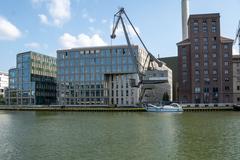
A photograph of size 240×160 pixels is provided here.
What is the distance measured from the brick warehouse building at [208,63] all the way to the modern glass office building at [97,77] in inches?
1204

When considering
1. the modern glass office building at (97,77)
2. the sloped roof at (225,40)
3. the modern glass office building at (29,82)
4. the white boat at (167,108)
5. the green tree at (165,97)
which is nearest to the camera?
the white boat at (167,108)

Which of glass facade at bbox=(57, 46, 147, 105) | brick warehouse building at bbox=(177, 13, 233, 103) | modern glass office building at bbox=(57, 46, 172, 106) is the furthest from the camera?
glass facade at bbox=(57, 46, 147, 105)

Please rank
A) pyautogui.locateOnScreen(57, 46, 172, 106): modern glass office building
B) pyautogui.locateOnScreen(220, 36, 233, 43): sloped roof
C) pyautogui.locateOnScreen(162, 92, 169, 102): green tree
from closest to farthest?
pyautogui.locateOnScreen(220, 36, 233, 43): sloped roof, pyautogui.locateOnScreen(57, 46, 172, 106): modern glass office building, pyautogui.locateOnScreen(162, 92, 169, 102): green tree

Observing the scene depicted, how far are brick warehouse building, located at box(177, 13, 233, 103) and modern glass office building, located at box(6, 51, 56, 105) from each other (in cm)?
7929

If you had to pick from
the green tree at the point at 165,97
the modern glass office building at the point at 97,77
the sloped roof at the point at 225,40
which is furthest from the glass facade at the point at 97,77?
the sloped roof at the point at 225,40

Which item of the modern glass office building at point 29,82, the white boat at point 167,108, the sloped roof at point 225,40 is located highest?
the sloped roof at point 225,40

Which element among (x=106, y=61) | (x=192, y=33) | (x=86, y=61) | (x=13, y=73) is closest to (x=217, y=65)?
(x=192, y=33)

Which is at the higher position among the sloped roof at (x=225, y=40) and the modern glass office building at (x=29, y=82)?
the sloped roof at (x=225, y=40)

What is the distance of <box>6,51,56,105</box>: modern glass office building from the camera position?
17400 cm

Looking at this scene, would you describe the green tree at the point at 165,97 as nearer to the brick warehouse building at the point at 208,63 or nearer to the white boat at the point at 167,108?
the brick warehouse building at the point at 208,63

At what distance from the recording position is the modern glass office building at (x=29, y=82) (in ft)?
571

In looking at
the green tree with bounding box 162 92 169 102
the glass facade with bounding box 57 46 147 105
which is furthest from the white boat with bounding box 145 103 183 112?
the green tree with bounding box 162 92 169 102

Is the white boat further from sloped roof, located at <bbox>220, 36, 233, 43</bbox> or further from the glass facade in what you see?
the glass facade

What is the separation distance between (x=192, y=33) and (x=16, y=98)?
99.5 meters
